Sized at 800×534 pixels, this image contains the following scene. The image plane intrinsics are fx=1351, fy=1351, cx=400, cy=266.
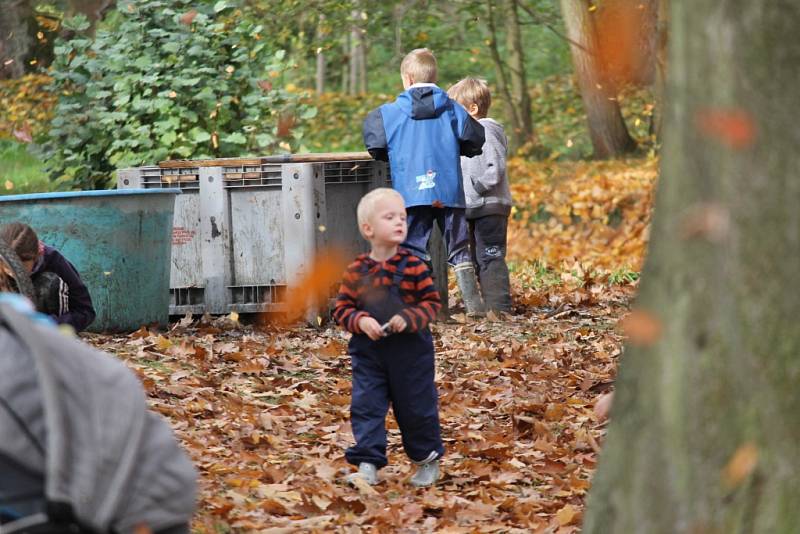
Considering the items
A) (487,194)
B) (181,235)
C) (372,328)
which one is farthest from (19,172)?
(372,328)

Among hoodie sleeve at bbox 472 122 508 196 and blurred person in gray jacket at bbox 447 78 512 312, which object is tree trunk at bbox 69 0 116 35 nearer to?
blurred person in gray jacket at bbox 447 78 512 312

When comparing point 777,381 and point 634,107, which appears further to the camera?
point 634,107

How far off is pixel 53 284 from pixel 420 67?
3.44 metres

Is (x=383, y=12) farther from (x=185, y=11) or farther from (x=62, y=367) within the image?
(x=62, y=367)

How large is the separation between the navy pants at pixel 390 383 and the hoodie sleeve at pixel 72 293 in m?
2.47

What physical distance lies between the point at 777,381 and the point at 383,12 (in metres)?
17.7

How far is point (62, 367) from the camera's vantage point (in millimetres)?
3123

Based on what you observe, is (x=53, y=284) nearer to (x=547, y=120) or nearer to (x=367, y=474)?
(x=367, y=474)

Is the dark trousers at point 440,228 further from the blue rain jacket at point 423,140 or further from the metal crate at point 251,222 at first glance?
the metal crate at point 251,222

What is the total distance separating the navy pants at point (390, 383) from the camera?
228 inches

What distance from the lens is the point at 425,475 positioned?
19.7ft

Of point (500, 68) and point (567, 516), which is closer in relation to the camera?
point (567, 516)

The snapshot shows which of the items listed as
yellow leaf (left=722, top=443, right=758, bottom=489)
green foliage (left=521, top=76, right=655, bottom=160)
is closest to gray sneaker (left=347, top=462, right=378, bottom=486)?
yellow leaf (left=722, top=443, right=758, bottom=489)

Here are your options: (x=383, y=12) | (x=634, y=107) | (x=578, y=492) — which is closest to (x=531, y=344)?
(x=578, y=492)
